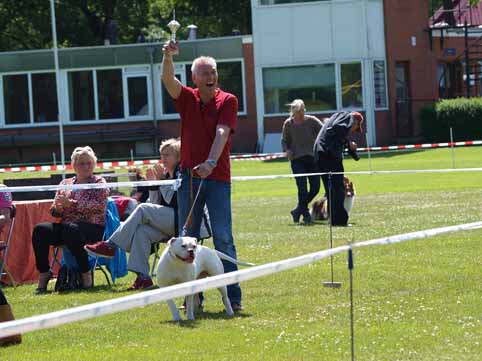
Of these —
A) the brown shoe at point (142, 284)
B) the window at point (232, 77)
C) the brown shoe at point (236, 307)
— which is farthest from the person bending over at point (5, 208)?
the window at point (232, 77)

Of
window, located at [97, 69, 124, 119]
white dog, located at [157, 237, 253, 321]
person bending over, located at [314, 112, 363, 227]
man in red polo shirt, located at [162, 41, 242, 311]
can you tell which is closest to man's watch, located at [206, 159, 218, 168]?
man in red polo shirt, located at [162, 41, 242, 311]

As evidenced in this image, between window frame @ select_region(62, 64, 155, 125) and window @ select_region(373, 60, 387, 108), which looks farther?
window frame @ select_region(62, 64, 155, 125)

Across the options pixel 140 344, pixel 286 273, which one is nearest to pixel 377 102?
pixel 286 273

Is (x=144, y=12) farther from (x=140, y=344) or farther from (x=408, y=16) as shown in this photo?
(x=140, y=344)

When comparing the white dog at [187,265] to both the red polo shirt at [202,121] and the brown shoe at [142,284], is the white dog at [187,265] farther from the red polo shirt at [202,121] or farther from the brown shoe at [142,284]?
the brown shoe at [142,284]

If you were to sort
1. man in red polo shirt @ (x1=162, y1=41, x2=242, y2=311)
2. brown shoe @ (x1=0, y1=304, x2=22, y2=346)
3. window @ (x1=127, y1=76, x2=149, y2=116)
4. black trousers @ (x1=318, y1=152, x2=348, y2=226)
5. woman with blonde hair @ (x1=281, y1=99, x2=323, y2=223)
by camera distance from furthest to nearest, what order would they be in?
1. window @ (x1=127, y1=76, x2=149, y2=116)
2. woman with blonde hair @ (x1=281, y1=99, x2=323, y2=223)
3. black trousers @ (x1=318, y1=152, x2=348, y2=226)
4. man in red polo shirt @ (x1=162, y1=41, x2=242, y2=311)
5. brown shoe @ (x1=0, y1=304, x2=22, y2=346)

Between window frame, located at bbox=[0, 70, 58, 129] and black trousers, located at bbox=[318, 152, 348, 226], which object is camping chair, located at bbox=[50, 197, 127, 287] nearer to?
black trousers, located at bbox=[318, 152, 348, 226]

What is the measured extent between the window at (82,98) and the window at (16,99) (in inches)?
65.4

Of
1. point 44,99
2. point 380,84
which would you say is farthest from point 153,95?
point 380,84

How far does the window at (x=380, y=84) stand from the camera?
136ft

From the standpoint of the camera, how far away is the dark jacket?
1584 centimetres

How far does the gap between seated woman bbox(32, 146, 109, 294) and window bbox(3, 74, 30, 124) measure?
111 feet

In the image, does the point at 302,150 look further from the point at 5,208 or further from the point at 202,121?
the point at 202,121

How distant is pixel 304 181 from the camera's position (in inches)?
667
